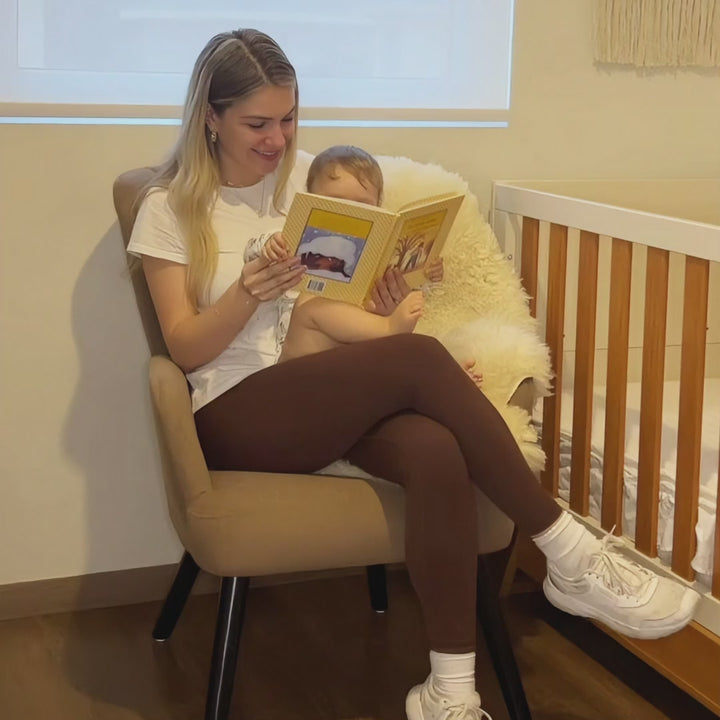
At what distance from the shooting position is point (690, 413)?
1.70m

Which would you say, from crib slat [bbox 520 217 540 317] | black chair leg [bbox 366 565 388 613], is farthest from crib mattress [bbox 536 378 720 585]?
black chair leg [bbox 366 565 388 613]

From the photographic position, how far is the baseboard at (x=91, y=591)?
87.6 inches

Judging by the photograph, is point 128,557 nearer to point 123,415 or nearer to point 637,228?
point 123,415

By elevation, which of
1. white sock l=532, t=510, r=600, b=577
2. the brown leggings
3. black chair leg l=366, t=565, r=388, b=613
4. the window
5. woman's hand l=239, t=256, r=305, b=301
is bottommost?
black chair leg l=366, t=565, r=388, b=613

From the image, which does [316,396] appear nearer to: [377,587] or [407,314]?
[407,314]

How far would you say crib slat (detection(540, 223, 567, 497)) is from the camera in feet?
6.78

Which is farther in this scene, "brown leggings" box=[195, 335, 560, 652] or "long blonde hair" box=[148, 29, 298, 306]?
"long blonde hair" box=[148, 29, 298, 306]

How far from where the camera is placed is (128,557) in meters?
2.29

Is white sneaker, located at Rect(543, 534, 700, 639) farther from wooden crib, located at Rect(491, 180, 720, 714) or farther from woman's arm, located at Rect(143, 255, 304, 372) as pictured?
woman's arm, located at Rect(143, 255, 304, 372)

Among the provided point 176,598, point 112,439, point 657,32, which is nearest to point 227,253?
point 112,439

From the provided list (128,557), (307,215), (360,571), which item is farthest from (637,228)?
(128,557)

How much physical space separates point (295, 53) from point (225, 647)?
1203mm

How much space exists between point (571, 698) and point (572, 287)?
896 millimetres

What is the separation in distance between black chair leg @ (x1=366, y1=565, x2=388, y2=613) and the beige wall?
42 centimetres
